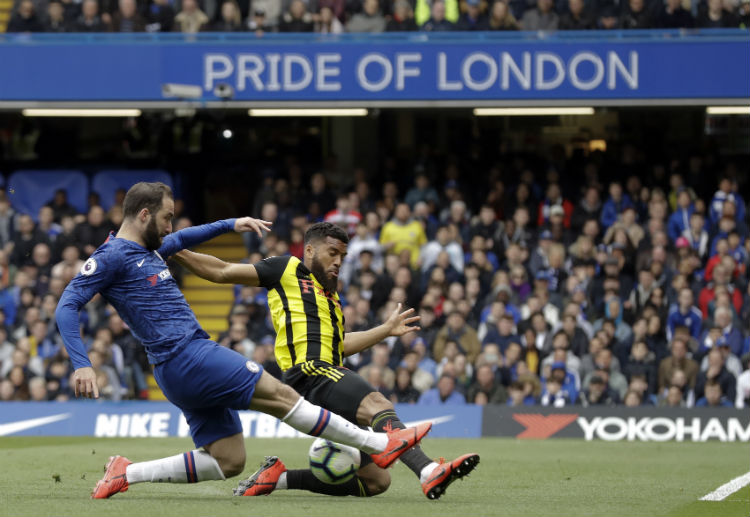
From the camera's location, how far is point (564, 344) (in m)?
17.2

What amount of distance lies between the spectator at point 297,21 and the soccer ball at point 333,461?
40.8 feet

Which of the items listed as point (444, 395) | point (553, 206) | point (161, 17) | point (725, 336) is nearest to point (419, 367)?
point (444, 395)

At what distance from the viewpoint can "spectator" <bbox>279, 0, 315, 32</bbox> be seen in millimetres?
20203

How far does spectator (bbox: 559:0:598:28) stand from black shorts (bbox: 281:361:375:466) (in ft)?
40.6

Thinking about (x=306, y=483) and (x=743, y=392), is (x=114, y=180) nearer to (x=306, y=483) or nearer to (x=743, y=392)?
(x=743, y=392)

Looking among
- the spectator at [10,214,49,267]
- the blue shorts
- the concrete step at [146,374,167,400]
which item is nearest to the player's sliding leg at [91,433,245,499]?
the blue shorts

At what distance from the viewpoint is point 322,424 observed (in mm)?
7910

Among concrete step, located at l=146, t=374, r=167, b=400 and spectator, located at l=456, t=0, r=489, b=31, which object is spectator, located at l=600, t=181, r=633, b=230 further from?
concrete step, located at l=146, t=374, r=167, b=400

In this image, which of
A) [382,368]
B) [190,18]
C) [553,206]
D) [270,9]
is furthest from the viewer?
[270,9]

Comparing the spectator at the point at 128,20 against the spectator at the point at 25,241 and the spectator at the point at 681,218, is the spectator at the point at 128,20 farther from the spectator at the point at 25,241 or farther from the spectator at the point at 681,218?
the spectator at the point at 681,218

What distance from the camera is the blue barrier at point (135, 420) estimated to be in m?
16.2

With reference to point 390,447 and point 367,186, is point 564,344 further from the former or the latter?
point 390,447

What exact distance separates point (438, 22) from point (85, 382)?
44.5 feet

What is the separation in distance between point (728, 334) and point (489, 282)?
3452 mm
